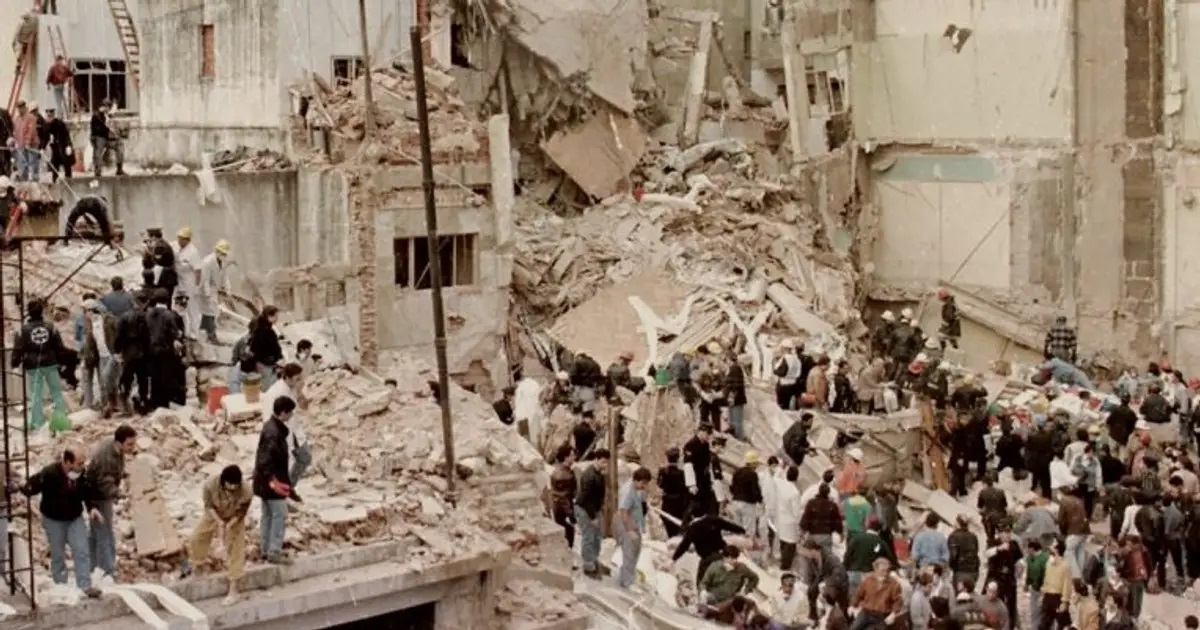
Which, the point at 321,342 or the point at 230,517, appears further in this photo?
the point at 321,342

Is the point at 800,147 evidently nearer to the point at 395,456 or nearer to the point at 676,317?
the point at 676,317

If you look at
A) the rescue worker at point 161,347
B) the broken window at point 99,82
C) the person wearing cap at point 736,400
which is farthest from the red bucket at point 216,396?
the broken window at point 99,82

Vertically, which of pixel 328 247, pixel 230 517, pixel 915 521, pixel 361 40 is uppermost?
pixel 361 40

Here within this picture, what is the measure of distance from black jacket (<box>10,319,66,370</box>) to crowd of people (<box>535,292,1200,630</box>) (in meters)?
5.05

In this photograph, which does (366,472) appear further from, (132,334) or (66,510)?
(66,510)

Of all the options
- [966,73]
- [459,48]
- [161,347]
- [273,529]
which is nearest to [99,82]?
[459,48]

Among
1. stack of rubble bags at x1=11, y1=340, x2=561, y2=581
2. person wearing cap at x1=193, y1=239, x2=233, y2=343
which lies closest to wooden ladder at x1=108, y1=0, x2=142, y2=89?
person wearing cap at x1=193, y1=239, x2=233, y2=343

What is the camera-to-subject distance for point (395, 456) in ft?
51.1

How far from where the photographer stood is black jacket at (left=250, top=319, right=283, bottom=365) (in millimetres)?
16531

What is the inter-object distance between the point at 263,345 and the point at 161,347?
109 centimetres

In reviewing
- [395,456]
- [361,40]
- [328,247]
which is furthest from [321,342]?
[361,40]

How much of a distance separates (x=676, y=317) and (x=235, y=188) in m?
7.56

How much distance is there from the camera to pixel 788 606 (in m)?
15.4

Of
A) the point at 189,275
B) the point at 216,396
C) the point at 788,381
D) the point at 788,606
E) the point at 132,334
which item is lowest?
the point at 788,606
